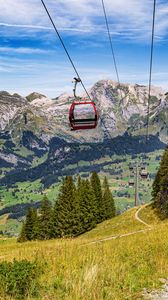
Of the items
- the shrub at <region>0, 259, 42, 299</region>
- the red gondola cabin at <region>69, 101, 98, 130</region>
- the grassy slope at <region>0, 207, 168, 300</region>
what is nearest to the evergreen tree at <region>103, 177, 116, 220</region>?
the red gondola cabin at <region>69, 101, 98, 130</region>

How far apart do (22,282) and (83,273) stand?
5.48 ft

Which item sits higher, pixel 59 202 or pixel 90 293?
pixel 90 293

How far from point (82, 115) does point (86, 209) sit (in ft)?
229

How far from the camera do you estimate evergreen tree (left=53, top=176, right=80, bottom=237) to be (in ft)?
280

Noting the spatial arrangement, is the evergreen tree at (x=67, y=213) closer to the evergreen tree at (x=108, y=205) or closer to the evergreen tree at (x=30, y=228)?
the evergreen tree at (x=30, y=228)

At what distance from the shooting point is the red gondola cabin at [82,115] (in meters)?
20.7

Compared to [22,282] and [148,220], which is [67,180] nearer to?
[148,220]

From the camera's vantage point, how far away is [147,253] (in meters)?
13.9

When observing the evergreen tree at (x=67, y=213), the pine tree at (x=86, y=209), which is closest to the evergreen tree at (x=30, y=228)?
the evergreen tree at (x=67, y=213)

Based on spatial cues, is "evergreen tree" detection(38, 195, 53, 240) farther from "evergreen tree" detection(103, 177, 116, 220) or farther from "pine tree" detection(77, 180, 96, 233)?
"evergreen tree" detection(103, 177, 116, 220)

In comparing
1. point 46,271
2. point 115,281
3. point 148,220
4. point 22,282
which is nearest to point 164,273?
point 115,281

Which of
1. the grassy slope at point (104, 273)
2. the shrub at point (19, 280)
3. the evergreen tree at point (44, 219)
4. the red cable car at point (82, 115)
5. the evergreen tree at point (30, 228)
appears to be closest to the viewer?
the grassy slope at point (104, 273)

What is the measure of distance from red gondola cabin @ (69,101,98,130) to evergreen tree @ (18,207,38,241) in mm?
73834

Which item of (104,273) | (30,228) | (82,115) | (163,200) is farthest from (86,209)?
(104,273)
